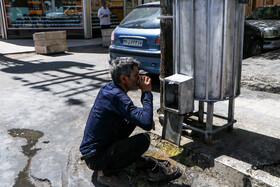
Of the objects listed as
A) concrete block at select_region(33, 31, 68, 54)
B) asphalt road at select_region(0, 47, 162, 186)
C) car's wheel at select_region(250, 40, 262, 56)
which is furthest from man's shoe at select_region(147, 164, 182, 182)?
concrete block at select_region(33, 31, 68, 54)

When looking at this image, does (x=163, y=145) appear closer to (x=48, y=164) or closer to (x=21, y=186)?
Result: (x=48, y=164)

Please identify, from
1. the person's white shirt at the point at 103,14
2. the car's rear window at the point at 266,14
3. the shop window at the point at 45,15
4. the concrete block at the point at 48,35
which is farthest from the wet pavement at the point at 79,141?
the shop window at the point at 45,15

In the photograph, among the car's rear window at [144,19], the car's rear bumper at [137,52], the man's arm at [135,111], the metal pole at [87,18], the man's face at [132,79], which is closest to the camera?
the man's arm at [135,111]

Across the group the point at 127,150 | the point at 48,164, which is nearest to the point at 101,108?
the point at 127,150

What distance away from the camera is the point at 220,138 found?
356cm

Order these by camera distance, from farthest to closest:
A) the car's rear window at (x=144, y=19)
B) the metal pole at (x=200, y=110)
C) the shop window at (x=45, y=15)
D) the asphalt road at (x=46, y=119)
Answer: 1. the shop window at (x=45, y=15)
2. the car's rear window at (x=144, y=19)
3. the metal pole at (x=200, y=110)
4. the asphalt road at (x=46, y=119)

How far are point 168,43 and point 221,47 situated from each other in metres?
0.80

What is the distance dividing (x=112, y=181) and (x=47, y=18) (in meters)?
14.1

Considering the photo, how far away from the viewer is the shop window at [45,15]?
15.1 metres

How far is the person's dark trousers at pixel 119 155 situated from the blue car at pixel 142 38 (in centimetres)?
310

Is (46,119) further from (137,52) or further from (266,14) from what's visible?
(266,14)

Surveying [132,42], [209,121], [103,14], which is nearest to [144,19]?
[132,42]

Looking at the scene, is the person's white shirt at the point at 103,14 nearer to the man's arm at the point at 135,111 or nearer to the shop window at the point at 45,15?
the shop window at the point at 45,15

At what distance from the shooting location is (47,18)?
15.3m
